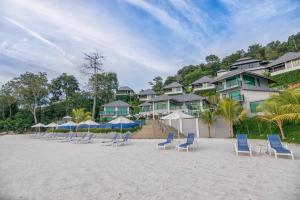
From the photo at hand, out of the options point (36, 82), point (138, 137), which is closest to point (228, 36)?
point (138, 137)

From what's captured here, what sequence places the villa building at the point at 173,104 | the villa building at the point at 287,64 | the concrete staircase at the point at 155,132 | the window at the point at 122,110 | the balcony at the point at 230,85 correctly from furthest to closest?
the window at the point at 122,110, the villa building at the point at 173,104, the villa building at the point at 287,64, the balcony at the point at 230,85, the concrete staircase at the point at 155,132

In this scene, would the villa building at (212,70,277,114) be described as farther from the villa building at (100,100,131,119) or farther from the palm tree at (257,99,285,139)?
the villa building at (100,100,131,119)

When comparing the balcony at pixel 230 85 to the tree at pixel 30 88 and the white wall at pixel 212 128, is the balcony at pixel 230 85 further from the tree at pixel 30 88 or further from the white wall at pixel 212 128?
the tree at pixel 30 88

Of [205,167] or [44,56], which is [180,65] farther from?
[205,167]

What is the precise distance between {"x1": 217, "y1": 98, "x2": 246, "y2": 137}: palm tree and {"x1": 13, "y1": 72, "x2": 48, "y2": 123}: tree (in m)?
47.2

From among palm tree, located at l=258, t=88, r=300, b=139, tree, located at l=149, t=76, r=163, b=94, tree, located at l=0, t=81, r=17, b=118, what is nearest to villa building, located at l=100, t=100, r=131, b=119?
tree, located at l=149, t=76, r=163, b=94

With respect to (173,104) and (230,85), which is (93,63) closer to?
(173,104)

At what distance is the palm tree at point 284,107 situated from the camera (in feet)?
45.5

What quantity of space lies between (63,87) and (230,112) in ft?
180

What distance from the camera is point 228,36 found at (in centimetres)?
2553

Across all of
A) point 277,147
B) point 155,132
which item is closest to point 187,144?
point 277,147

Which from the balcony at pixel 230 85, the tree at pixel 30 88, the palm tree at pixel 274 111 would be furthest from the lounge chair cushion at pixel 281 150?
the tree at pixel 30 88

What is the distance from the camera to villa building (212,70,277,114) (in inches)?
908

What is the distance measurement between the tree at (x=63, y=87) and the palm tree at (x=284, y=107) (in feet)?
184
